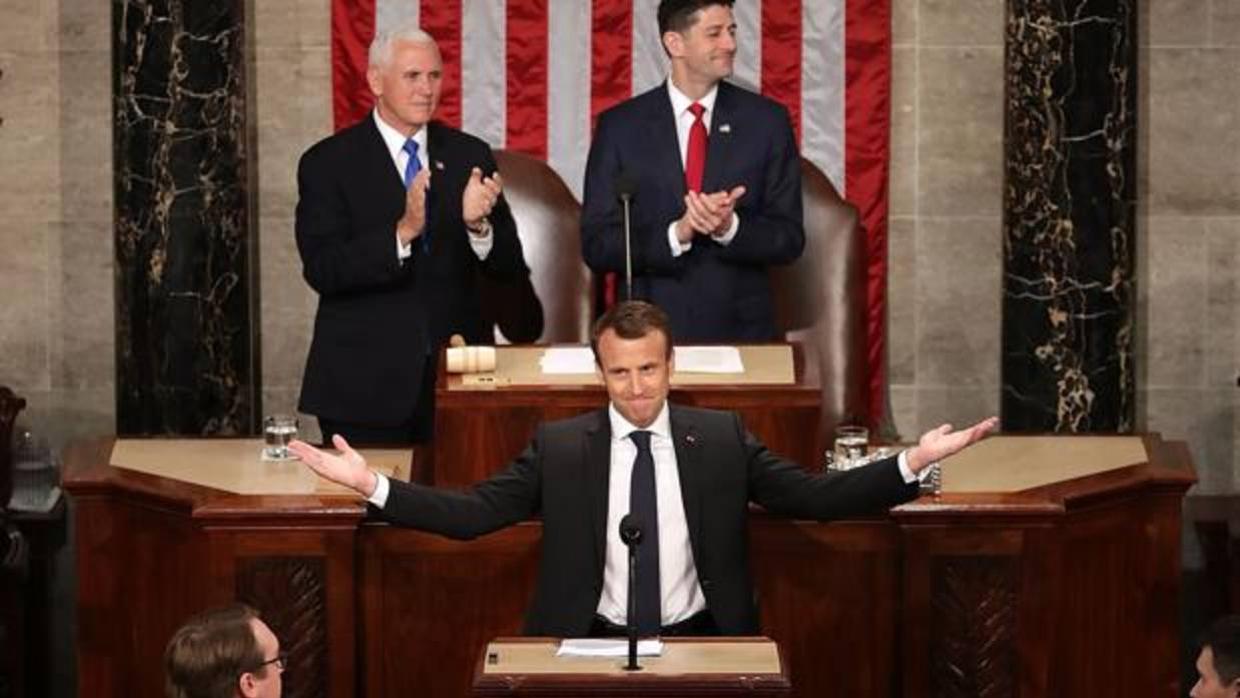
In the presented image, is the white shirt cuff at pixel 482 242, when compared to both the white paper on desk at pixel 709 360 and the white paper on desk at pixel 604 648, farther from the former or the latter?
the white paper on desk at pixel 604 648

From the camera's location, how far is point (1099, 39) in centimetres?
1128

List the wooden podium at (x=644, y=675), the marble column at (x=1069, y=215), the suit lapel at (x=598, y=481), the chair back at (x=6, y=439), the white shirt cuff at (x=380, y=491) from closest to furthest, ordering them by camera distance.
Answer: the wooden podium at (x=644, y=675), the white shirt cuff at (x=380, y=491), the suit lapel at (x=598, y=481), the chair back at (x=6, y=439), the marble column at (x=1069, y=215)

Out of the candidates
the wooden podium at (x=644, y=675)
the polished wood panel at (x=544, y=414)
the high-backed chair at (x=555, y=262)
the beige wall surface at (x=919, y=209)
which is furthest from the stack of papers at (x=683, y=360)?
the beige wall surface at (x=919, y=209)

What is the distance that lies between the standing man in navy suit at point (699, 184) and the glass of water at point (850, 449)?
1.15 m

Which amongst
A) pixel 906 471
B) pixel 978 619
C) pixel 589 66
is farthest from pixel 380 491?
pixel 589 66

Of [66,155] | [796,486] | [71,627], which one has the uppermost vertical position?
[66,155]

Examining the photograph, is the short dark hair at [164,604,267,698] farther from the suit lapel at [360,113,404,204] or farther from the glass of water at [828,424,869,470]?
the suit lapel at [360,113,404,204]

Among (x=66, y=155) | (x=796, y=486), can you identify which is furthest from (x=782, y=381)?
(x=66, y=155)

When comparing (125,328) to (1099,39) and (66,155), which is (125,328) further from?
(1099,39)

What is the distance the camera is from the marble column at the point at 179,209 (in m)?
11.3

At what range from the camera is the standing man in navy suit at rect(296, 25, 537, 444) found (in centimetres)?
953

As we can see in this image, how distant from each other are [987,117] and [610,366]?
4399 millimetres

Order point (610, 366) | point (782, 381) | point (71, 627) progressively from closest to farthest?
1. point (610, 366)
2. point (782, 381)
3. point (71, 627)

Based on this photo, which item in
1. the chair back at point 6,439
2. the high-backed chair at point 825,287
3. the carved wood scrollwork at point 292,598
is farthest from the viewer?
the high-backed chair at point 825,287
